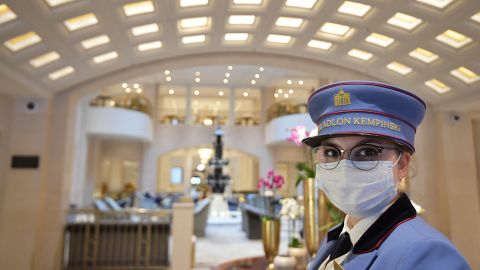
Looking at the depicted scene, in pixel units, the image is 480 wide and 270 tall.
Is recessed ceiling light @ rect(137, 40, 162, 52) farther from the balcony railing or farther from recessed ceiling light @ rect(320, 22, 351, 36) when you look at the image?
the balcony railing

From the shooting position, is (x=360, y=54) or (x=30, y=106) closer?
(x=30, y=106)

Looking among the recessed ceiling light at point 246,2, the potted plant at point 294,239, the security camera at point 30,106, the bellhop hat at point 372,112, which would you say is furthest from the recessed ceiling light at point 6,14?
the bellhop hat at point 372,112

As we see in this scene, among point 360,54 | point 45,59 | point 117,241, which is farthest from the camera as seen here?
point 117,241

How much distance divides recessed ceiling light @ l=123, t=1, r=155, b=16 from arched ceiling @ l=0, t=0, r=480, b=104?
0.02 m

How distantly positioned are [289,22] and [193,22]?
171 centimetres

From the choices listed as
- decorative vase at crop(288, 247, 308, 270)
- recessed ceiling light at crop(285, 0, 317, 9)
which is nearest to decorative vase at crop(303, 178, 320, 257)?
decorative vase at crop(288, 247, 308, 270)

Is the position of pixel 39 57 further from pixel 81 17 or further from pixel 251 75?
pixel 251 75

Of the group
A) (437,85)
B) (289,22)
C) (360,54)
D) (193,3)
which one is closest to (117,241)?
(193,3)

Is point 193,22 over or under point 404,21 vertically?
over

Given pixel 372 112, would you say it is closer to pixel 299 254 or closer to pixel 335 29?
pixel 299 254

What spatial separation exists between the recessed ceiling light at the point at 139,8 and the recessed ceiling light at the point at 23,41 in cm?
137

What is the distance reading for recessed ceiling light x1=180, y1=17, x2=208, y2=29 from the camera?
6.08 meters

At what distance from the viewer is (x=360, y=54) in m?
7.00

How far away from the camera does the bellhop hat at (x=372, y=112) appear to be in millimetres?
938
